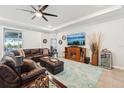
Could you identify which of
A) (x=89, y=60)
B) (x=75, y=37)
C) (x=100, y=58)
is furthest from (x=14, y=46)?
(x=100, y=58)

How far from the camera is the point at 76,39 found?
686 centimetres

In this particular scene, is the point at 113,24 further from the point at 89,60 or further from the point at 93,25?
the point at 89,60

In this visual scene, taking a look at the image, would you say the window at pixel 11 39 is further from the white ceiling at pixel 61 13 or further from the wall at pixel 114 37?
the wall at pixel 114 37

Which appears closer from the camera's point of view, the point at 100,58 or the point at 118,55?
the point at 118,55

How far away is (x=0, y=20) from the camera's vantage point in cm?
508

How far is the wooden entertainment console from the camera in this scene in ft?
20.7

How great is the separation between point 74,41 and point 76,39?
239mm

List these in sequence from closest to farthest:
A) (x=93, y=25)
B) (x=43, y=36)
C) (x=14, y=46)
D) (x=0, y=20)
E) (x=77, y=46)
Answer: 1. (x=0, y=20)
2. (x=93, y=25)
3. (x=77, y=46)
4. (x=14, y=46)
5. (x=43, y=36)

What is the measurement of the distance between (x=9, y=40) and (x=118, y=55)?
7.23 meters

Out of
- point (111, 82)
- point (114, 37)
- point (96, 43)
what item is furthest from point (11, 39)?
point (111, 82)

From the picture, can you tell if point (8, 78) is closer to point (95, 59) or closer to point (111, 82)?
point (111, 82)

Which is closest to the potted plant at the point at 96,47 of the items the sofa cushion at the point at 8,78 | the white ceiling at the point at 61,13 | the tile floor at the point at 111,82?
the white ceiling at the point at 61,13

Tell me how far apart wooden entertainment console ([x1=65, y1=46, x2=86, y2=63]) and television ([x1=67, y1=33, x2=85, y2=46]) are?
15.0 inches

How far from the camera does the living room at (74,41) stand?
10.7ft
